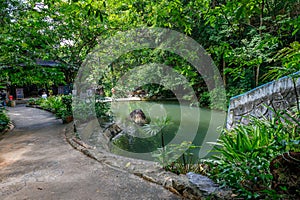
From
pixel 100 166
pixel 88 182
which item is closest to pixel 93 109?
pixel 100 166

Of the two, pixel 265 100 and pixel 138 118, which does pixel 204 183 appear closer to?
pixel 265 100

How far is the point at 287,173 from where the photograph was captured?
1480 mm

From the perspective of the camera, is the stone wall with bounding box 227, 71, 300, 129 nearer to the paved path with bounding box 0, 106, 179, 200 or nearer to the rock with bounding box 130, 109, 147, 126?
the paved path with bounding box 0, 106, 179, 200

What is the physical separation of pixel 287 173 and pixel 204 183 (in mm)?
686

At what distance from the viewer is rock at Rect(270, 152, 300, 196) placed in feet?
4.69

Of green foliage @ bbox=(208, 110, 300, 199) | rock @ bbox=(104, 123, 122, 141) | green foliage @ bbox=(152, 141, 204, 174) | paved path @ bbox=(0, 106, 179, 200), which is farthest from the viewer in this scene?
rock @ bbox=(104, 123, 122, 141)

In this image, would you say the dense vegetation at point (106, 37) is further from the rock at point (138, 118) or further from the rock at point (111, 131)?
the rock at point (138, 118)

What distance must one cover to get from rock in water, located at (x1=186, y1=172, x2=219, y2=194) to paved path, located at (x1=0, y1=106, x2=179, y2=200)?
295mm

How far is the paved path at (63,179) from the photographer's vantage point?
7.09 feet

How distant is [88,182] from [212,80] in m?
11.0

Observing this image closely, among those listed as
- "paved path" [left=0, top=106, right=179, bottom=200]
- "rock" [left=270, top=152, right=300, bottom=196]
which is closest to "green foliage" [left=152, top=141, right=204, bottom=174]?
"paved path" [left=0, top=106, right=179, bottom=200]

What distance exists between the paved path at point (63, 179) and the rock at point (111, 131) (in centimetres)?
185

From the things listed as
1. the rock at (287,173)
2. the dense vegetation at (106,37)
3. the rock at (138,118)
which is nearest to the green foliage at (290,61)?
the dense vegetation at (106,37)

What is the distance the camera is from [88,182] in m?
2.46
